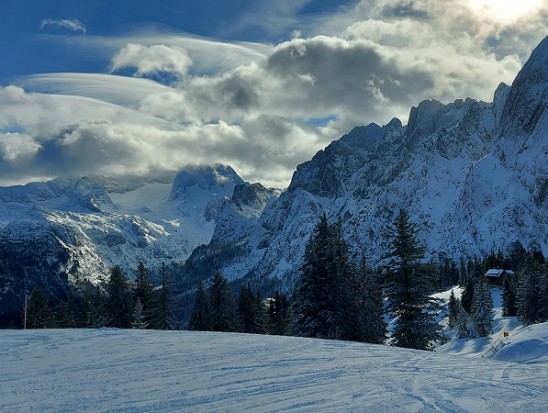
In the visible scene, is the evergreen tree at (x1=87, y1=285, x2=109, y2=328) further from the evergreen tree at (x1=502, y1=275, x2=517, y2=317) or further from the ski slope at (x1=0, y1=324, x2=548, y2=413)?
the evergreen tree at (x1=502, y1=275, x2=517, y2=317)

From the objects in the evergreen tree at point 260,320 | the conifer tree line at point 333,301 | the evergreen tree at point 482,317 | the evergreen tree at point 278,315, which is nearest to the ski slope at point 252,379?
the conifer tree line at point 333,301

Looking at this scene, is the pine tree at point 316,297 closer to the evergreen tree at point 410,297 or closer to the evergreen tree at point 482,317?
the evergreen tree at point 410,297

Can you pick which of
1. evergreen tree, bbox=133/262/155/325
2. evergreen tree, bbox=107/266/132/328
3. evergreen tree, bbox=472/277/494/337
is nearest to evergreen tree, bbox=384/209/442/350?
evergreen tree, bbox=133/262/155/325

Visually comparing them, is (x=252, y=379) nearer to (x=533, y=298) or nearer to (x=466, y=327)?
(x=533, y=298)

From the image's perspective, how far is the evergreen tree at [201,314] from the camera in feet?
170

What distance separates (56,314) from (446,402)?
201 feet

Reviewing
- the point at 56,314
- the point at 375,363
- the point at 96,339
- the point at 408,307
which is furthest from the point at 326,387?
the point at 56,314

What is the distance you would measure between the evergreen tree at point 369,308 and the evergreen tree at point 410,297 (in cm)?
370

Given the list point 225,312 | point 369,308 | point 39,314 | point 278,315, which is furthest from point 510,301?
point 39,314

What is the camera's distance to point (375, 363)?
13.6 m

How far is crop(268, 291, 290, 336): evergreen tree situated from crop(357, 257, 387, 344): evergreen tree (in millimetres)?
23432

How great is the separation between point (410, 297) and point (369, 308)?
738 centimetres

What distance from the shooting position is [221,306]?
51594 millimetres

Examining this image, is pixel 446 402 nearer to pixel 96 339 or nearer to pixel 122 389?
pixel 122 389
